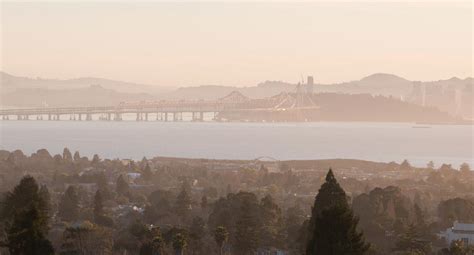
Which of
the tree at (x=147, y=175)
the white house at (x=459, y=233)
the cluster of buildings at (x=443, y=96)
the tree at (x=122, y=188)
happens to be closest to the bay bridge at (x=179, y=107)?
the cluster of buildings at (x=443, y=96)

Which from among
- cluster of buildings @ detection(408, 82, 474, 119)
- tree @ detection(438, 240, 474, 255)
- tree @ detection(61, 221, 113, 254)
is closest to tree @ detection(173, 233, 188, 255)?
tree @ detection(61, 221, 113, 254)

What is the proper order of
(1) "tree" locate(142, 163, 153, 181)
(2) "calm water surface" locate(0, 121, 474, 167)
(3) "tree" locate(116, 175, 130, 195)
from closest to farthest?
(3) "tree" locate(116, 175, 130, 195), (1) "tree" locate(142, 163, 153, 181), (2) "calm water surface" locate(0, 121, 474, 167)

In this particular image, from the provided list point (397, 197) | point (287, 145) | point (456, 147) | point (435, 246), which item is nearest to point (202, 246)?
point (435, 246)

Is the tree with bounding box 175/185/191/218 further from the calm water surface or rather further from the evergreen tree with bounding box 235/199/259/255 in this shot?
the calm water surface

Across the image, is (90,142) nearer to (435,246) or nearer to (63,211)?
(63,211)

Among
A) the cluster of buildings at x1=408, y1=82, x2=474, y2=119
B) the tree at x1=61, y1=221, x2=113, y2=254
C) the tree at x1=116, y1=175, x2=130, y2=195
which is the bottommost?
the tree at x1=61, y1=221, x2=113, y2=254

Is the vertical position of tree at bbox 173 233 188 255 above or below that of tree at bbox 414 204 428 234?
below

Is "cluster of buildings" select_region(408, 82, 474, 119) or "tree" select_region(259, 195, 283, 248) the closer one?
"tree" select_region(259, 195, 283, 248)

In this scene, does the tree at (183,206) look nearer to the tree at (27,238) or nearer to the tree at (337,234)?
the tree at (27,238)
